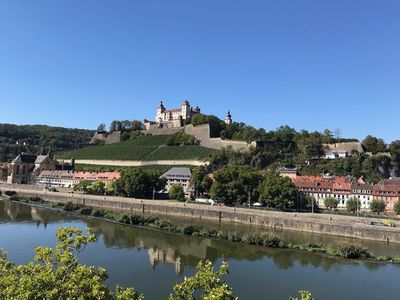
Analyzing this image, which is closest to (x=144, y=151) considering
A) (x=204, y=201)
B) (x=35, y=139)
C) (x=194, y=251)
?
(x=204, y=201)

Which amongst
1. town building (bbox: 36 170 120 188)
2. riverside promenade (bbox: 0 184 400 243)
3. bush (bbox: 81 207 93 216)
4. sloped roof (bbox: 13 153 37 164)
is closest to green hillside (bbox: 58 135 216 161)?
sloped roof (bbox: 13 153 37 164)

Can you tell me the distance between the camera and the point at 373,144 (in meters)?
79.8

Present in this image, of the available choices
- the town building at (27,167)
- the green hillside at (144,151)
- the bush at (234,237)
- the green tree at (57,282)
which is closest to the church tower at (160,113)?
the green hillside at (144,151)

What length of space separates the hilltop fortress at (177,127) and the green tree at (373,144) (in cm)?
2693

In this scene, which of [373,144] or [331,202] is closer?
[331,202]

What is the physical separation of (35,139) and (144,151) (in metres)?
72.9

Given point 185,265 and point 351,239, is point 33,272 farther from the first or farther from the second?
point 351,239

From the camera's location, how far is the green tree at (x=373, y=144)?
7731 centimetres

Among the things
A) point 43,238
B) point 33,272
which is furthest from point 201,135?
point 33,272

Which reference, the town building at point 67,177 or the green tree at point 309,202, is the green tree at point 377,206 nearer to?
the green tree at point 309,202

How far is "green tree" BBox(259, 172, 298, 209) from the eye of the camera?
53.2m

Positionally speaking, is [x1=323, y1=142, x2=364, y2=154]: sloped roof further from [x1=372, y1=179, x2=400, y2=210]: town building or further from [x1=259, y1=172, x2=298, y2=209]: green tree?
[x1=259, y1=172, x2=298, y2=209]: green tree

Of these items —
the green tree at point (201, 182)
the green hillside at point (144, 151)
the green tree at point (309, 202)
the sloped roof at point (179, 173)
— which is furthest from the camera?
the green hillside at point (144, 151)

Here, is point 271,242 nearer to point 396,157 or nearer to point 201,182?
point 201,182
